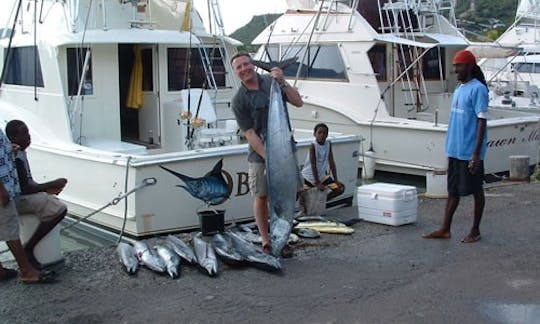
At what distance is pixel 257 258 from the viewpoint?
17.4 feet

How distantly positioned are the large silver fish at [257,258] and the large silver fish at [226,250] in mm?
46

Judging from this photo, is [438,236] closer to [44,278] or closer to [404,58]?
[44,278]

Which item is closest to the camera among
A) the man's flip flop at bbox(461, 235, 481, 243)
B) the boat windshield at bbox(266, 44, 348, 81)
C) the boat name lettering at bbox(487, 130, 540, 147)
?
the man's flip flop at bbox(461, 235, 481, 243)

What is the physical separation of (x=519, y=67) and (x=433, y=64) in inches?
356

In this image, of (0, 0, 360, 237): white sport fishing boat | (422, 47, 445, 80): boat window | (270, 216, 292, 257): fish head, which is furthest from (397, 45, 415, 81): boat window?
(270, 216, 292, 257): fish head

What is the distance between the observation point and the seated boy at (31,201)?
16.7 feet

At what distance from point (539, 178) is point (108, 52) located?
21.6 feet

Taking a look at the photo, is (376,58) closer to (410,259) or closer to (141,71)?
(141,71)

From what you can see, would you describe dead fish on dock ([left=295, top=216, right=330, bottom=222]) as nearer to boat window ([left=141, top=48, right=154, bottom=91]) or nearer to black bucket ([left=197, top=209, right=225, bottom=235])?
black bucket ([left=197, top=209, right=225, bottom=235])

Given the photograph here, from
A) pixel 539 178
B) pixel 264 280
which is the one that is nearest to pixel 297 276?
pixel 264 280

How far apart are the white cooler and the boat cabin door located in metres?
3.58

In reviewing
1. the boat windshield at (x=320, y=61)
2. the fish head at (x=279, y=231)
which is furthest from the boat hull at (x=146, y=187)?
the boat windshield at (x=320, y=61)

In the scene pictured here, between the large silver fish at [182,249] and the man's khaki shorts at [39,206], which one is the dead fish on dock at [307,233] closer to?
the large silver fish at [182,249]

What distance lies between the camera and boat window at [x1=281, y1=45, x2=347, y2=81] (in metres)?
13.3
